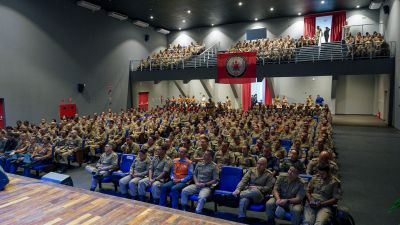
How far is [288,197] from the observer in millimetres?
3971

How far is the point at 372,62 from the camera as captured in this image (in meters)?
12.7

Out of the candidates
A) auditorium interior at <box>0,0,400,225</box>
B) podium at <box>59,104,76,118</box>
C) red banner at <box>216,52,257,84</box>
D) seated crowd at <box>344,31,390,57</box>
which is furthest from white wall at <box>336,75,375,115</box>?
podium at <box>59,104,76,118</box>

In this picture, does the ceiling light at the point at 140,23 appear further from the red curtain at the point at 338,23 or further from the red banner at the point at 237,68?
the red curtain at the point at 338,23

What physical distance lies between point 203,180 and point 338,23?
55.6 ft

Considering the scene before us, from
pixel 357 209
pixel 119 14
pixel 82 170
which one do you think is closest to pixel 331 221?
pixel 357 209

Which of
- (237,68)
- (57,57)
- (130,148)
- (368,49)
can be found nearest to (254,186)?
(130,148)

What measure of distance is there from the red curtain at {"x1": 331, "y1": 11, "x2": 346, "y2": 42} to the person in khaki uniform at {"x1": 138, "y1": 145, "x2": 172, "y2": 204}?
1652 centimetres

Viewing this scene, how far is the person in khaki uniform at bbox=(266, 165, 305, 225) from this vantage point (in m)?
3.76

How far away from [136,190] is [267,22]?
17.6 meters

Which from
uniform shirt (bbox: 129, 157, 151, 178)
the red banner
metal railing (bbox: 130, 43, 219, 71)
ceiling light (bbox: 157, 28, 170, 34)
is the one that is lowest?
uniform shirt (bbox: 129, 157, 151, 178)

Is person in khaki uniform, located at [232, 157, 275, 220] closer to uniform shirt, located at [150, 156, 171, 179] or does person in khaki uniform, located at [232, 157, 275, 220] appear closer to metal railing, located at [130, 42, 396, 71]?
uniform shirt, located at [150, 156, 171, 179]

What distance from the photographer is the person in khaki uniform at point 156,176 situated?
4.81 meters

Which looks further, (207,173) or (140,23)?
(140,23)

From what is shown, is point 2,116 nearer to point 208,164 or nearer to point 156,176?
point 156,176
